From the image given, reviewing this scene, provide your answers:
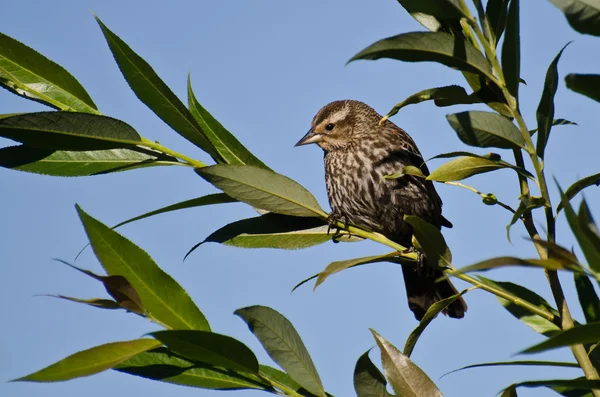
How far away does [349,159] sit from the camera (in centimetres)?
548

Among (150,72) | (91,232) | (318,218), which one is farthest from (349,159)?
(91,232)

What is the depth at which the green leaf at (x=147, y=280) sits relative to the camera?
6.63 feet

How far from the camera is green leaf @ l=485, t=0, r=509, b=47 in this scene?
6.83ft

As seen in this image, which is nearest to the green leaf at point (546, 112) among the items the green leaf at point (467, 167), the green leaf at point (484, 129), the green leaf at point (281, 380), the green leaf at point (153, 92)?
the green leaf at point (484, 129)

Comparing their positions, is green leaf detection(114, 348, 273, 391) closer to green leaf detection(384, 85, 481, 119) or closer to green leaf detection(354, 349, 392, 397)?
green leaf detection(354, 349, 392, 397)

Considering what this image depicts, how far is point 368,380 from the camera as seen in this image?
200 cm

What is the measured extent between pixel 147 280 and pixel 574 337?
104cm

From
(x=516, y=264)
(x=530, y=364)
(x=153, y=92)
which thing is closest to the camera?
(x=516, y=264)

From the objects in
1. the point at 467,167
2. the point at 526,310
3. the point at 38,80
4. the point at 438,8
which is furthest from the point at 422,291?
the point at 438,8

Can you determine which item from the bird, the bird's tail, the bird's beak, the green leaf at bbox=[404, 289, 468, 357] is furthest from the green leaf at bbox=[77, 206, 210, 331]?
the bird's beak

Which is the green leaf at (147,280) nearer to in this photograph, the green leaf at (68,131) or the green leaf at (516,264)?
the green leaf at (68,131)

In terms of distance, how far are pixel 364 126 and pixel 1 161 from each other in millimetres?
3693

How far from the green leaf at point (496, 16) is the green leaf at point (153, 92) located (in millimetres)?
836

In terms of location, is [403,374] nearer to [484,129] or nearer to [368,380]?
[368,380]
